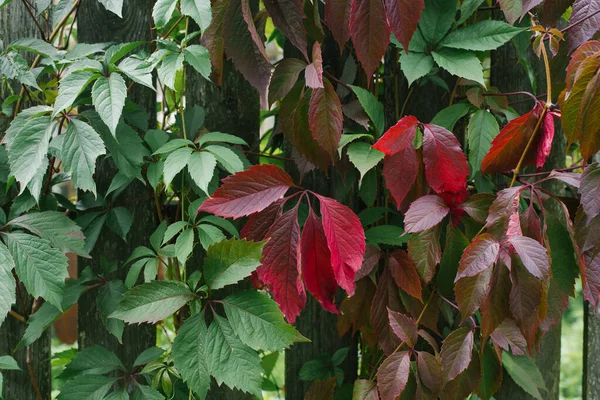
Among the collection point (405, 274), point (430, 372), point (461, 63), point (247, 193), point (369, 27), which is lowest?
point (430, 372)

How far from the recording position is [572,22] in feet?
3.67

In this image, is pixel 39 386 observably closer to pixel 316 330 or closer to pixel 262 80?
pixel 316 330

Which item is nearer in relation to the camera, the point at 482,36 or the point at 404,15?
the point at 404,15

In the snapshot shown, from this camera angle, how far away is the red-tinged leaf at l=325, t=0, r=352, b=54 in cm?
108

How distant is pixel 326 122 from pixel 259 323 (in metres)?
0.38

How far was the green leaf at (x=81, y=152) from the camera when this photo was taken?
110 centimetres

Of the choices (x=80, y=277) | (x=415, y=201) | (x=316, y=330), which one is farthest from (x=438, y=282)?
(x=80, y=277)

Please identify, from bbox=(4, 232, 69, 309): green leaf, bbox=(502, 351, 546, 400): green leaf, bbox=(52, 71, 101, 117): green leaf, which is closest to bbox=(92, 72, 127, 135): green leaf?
bbox=(52, 71, 101, 117): green leaf

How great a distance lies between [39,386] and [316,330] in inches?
27.1

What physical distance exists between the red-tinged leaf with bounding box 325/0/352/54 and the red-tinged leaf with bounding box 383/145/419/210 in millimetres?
223

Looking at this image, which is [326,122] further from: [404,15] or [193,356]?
[193,356]

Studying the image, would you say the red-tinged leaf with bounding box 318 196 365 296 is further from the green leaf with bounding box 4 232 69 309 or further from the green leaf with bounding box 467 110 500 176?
the green leaf with bounding box 4 232 69 309

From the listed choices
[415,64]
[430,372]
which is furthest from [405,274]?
[415,64]

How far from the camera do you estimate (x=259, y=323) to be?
1104 millimetres
